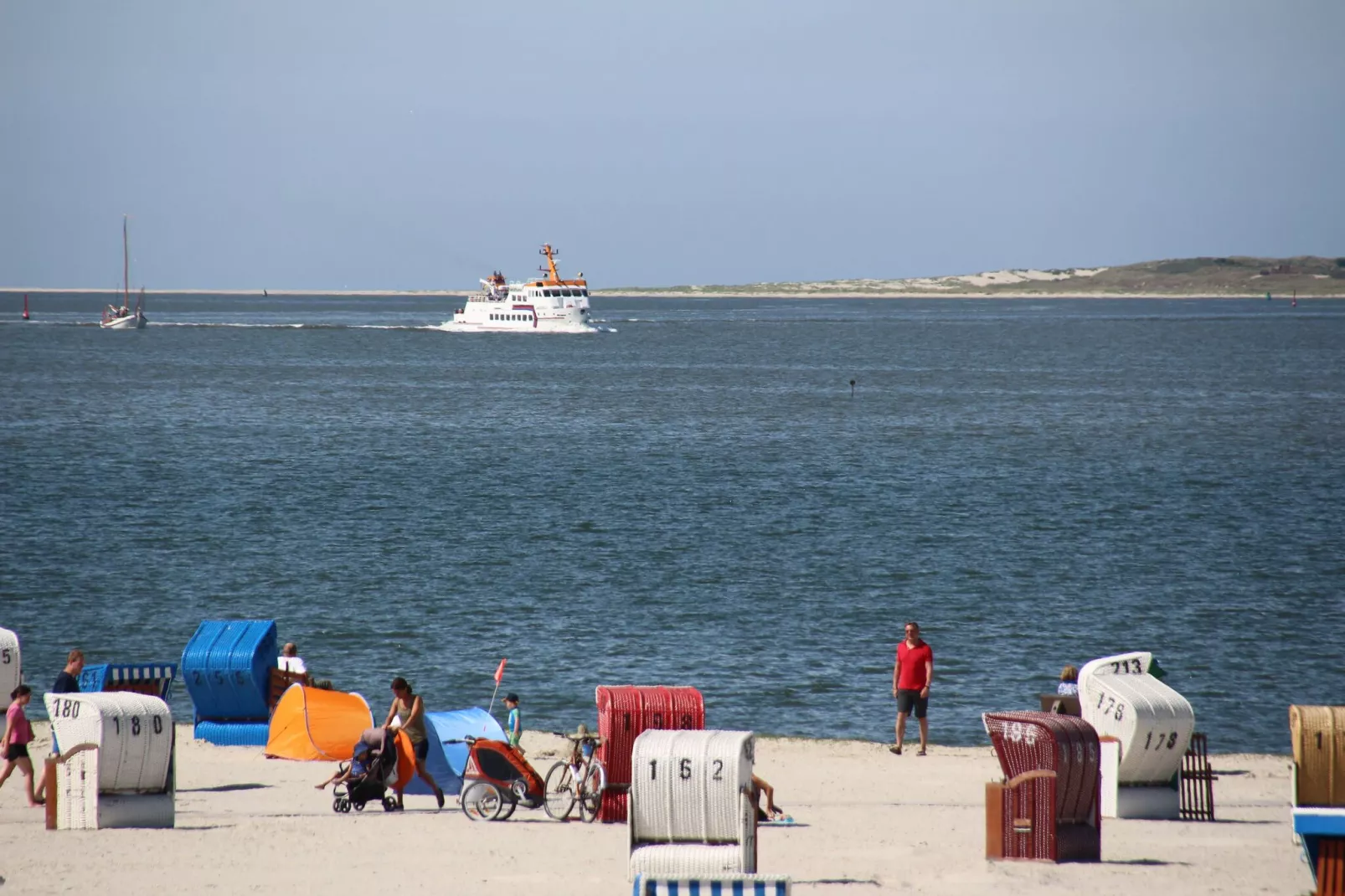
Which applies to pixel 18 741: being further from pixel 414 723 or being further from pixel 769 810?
pixel 769 810

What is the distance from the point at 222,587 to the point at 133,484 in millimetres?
17700

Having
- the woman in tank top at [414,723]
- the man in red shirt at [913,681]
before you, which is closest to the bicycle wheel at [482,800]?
the woman in tank top at [414,723]

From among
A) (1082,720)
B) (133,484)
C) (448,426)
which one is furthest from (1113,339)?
(1082,720)

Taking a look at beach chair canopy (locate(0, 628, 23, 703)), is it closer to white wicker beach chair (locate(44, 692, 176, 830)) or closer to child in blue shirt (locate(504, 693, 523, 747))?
white wicker beach chair (locate(44, 692, 176, 830))

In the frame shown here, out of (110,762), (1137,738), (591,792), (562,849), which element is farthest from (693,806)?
(110,762)

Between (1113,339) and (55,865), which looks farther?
(1113,339)

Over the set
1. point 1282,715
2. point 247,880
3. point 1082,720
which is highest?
point 1082,720

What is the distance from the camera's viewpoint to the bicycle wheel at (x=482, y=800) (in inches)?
552

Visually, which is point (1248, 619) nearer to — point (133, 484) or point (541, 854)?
point (541, 854)

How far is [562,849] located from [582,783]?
1.37m

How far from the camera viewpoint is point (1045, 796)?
11945 mm

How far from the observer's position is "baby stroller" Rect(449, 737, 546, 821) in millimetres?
14023

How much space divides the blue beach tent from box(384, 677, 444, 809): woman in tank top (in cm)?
23

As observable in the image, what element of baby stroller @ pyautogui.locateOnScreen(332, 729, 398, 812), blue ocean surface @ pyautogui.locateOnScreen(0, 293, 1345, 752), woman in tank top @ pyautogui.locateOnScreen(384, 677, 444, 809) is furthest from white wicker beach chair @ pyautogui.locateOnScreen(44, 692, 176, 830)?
blue ocean surface @ pyautogui.locateOnScreen(0, 293, 1345, 752)
